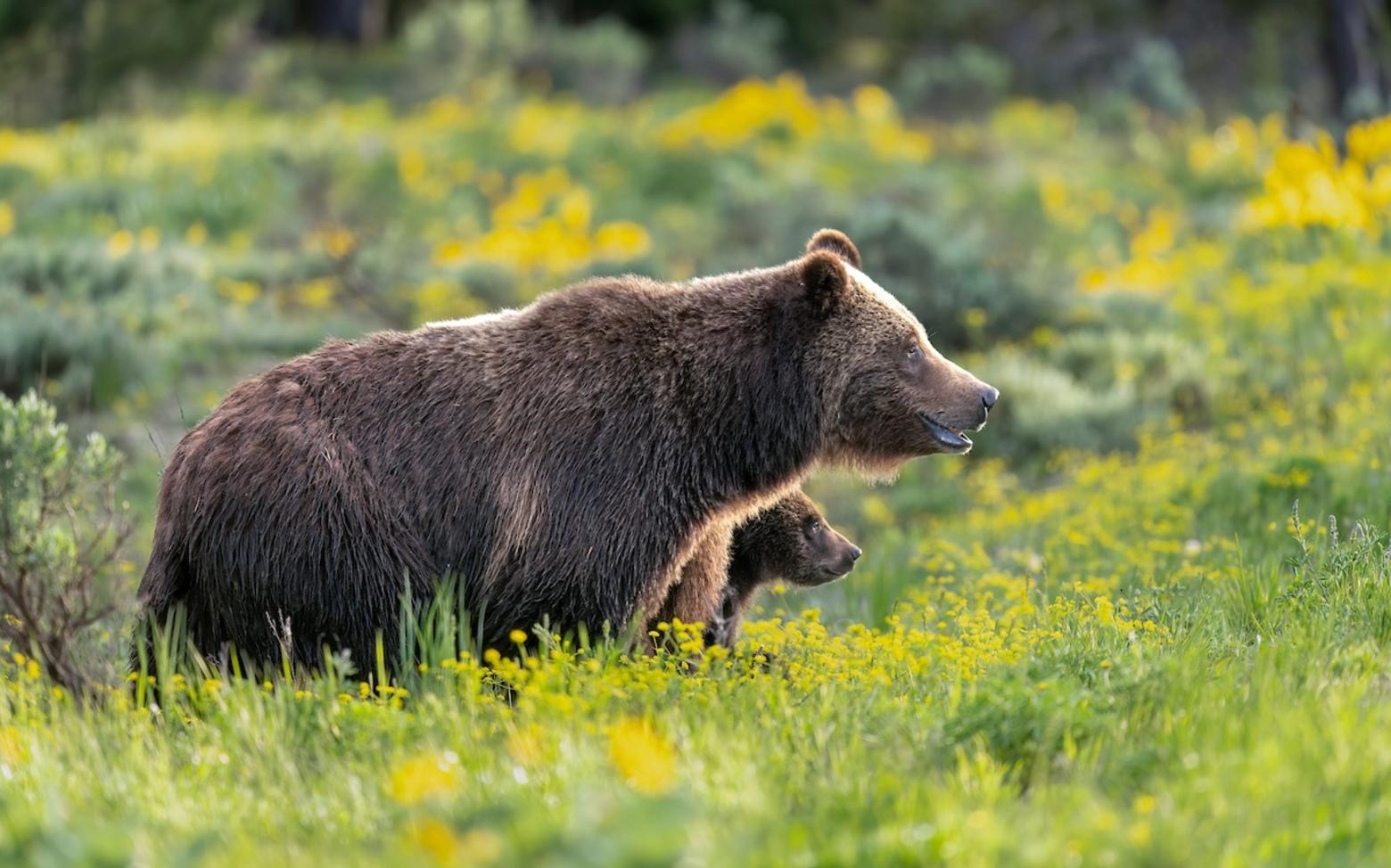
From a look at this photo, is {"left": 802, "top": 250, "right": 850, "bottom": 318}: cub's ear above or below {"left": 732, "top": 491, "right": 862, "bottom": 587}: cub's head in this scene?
above

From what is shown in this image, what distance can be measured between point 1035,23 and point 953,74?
3.85m

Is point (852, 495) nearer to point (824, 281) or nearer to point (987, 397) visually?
point (987, 397)

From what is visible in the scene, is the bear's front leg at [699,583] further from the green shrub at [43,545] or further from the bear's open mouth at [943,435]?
the green shrub at [43,545]

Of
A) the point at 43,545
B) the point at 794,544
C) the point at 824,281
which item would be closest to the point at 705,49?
the point at 794,544

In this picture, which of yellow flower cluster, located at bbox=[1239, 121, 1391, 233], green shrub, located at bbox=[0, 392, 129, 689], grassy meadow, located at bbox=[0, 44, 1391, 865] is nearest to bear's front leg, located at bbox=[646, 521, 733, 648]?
grassy meadow, located at bbox=[0, 44, 1391, 865]

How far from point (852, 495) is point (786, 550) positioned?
12.8 ft

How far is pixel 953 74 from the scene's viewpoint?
75.0ft

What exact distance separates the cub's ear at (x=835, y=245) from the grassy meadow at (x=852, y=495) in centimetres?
144

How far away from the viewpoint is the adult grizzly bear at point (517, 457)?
5266mm

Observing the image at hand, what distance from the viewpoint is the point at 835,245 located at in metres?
6.70

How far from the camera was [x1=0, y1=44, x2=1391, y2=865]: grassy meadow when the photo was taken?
3.62 meters

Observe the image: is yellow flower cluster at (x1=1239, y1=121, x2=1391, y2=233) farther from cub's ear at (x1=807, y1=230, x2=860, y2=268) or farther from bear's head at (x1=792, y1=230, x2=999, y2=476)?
bear's head at (x1=792, y1=230, x2=999, y2=476)

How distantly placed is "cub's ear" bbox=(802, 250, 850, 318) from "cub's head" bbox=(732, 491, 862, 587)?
1.08 metres

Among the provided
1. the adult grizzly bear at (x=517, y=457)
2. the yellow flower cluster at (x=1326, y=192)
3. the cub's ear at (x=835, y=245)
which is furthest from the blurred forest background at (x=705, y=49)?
the adult grizzly bear at (x=517, y=457)
